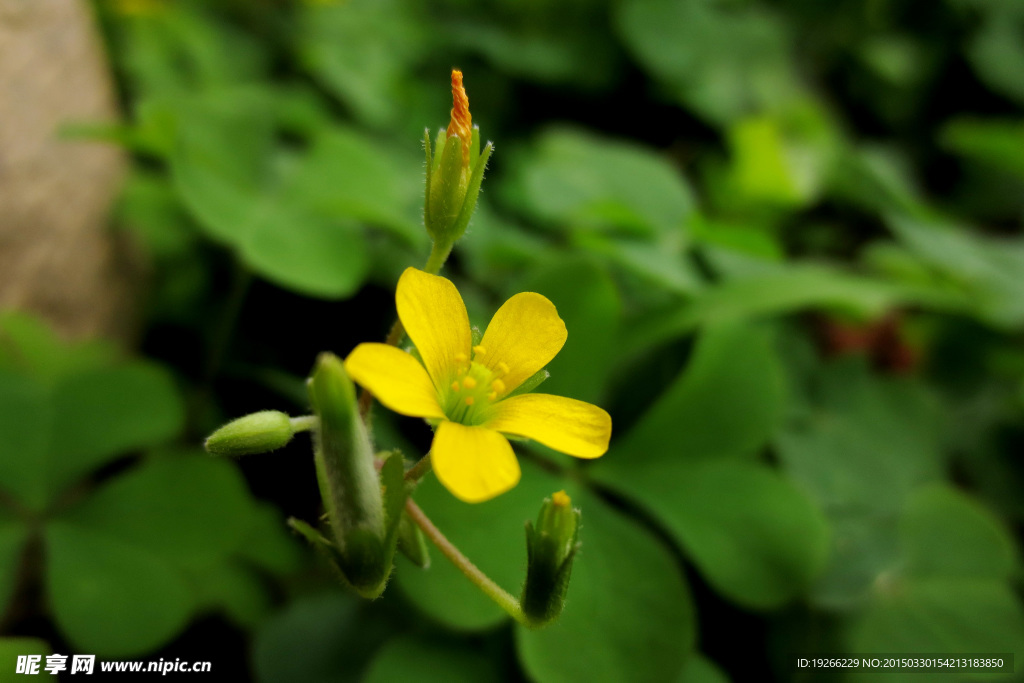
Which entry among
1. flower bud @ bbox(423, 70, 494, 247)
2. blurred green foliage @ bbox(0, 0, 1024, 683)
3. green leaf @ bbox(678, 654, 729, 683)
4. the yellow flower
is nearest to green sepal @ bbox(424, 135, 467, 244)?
flower bud @ bbox(423, 70, 494, 247)

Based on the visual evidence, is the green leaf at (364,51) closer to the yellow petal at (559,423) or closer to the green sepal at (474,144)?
the green sepal at (474,144)

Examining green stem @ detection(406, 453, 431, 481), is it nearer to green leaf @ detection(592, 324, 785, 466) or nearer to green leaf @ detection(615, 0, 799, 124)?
green leaf @ detection(592, 324, 785, 466)

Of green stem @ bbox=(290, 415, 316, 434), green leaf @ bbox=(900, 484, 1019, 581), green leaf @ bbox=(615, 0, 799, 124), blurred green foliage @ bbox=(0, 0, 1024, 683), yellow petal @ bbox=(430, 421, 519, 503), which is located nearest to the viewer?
yellow petal @ bbox=(430, 421, 519, 503)

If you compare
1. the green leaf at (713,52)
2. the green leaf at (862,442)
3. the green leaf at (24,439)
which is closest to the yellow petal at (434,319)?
the green leaf at (24,439)

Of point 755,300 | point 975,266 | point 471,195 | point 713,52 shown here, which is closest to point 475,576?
point 471,195

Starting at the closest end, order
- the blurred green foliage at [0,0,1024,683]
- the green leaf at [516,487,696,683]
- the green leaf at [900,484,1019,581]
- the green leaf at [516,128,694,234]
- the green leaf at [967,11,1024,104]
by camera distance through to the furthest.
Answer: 1. the green leaf at [516,487,696,683]
2. the blurred green foliage at [0,0,1024,683]
3. the green leaf at [900,484,1019,581]
4. the green leaf at [516,128,694,234]
5. the green leaf at [967,11,1024,104]

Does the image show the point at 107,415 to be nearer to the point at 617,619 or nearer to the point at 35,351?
the point at 35,351

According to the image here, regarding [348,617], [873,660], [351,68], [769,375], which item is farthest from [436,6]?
[873,660]
